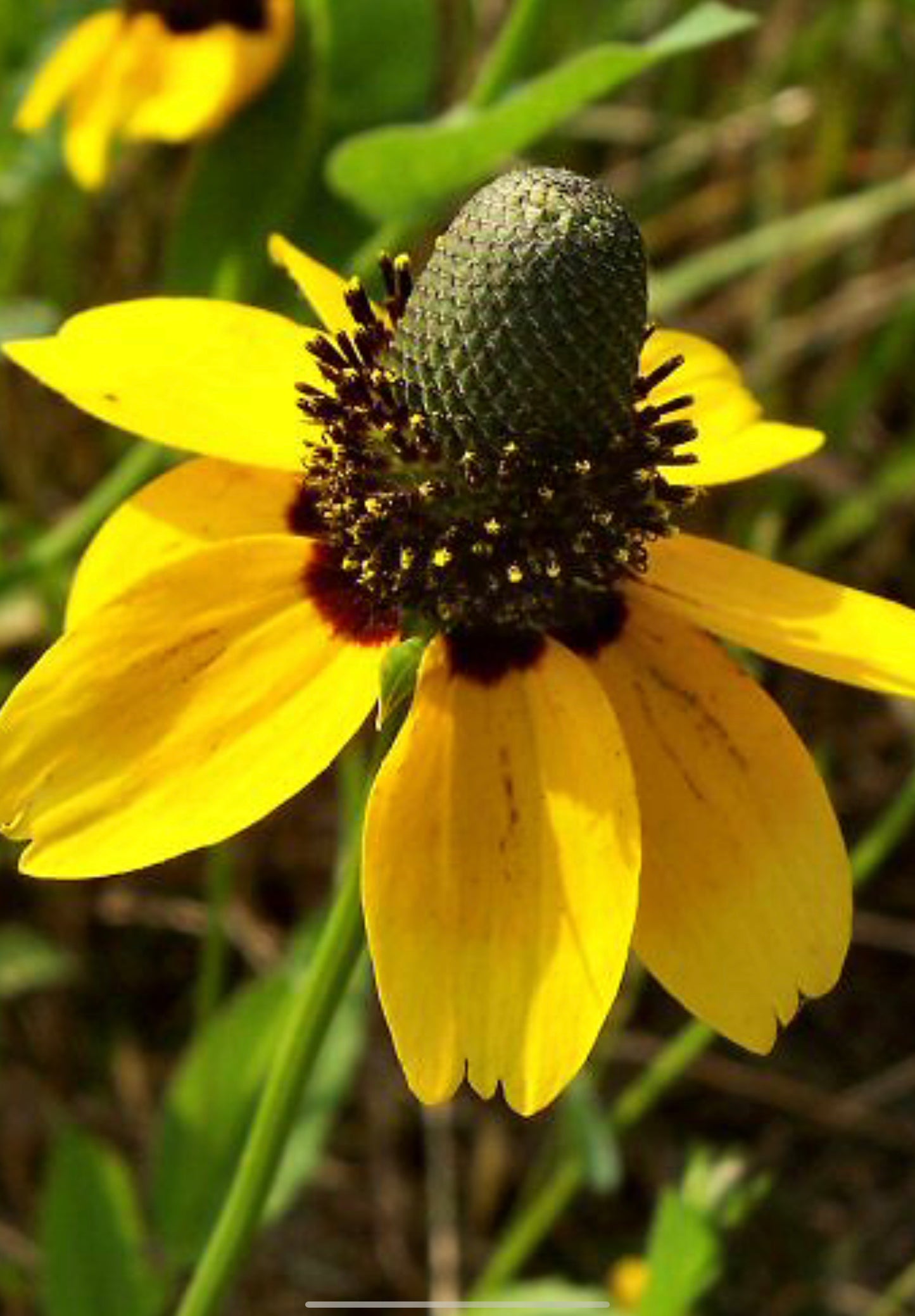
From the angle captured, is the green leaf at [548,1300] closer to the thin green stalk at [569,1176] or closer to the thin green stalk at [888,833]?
the thin green stalk at [569,1176]

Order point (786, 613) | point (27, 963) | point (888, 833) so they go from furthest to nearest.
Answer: point (27, 963) < point (888, 833) < point (786, 613)

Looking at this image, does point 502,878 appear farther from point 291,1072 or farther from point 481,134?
point 481,134

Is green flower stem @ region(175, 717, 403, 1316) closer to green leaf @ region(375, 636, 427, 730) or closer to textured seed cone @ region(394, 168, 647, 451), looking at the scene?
green leaf @ region(375, 636, 427, 730)

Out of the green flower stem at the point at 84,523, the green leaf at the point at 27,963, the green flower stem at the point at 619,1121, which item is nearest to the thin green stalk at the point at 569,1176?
the green flower stem at the point at 619,1121

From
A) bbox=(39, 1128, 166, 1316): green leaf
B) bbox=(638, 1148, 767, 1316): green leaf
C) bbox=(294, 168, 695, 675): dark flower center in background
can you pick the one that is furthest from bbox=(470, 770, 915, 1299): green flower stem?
bbox=(294, 168, 695, 675): dark flower center in background

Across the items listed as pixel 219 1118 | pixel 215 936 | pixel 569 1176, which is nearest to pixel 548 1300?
pixel 569 1176

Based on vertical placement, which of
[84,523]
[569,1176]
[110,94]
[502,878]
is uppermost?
[110,94]

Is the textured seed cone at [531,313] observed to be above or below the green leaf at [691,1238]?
above
